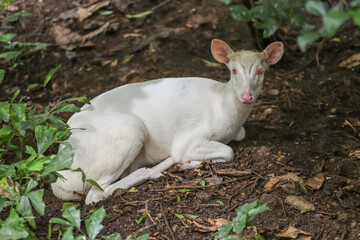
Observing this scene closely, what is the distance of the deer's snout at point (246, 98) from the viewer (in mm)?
5027

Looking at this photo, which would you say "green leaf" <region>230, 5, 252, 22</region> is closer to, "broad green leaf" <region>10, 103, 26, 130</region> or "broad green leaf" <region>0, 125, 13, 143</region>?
"broad green leaf" <region>10, 103, 26, 130</region>

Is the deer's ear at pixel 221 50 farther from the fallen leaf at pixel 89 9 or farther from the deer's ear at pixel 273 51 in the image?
the fallen leaf at pixel 89 9

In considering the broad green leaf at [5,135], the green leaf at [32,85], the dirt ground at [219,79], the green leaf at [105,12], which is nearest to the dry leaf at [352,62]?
the dirt ground at [219,79]

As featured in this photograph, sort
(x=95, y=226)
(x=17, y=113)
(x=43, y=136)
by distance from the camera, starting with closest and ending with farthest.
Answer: (x=95, y=226)
(x=43, y=136)
(x=17, y=113)

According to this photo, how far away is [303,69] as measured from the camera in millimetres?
7160

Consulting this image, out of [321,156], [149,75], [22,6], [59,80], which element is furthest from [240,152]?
[22,6]

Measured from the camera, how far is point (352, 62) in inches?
277

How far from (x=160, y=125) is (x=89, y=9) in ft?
11.3

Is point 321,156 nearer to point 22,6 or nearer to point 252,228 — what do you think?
point 252,228

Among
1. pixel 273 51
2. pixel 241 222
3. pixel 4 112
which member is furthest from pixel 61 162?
pixel 273 51

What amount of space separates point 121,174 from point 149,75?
7.14ft

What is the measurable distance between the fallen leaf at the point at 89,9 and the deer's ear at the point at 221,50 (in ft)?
10.7

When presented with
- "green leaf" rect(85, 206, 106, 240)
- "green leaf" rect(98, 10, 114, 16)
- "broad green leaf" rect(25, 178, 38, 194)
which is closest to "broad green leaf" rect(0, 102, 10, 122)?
"broad green leaf" rect(25, 178, 38, 194)

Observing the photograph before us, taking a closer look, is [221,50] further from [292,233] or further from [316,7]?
[316,7]
